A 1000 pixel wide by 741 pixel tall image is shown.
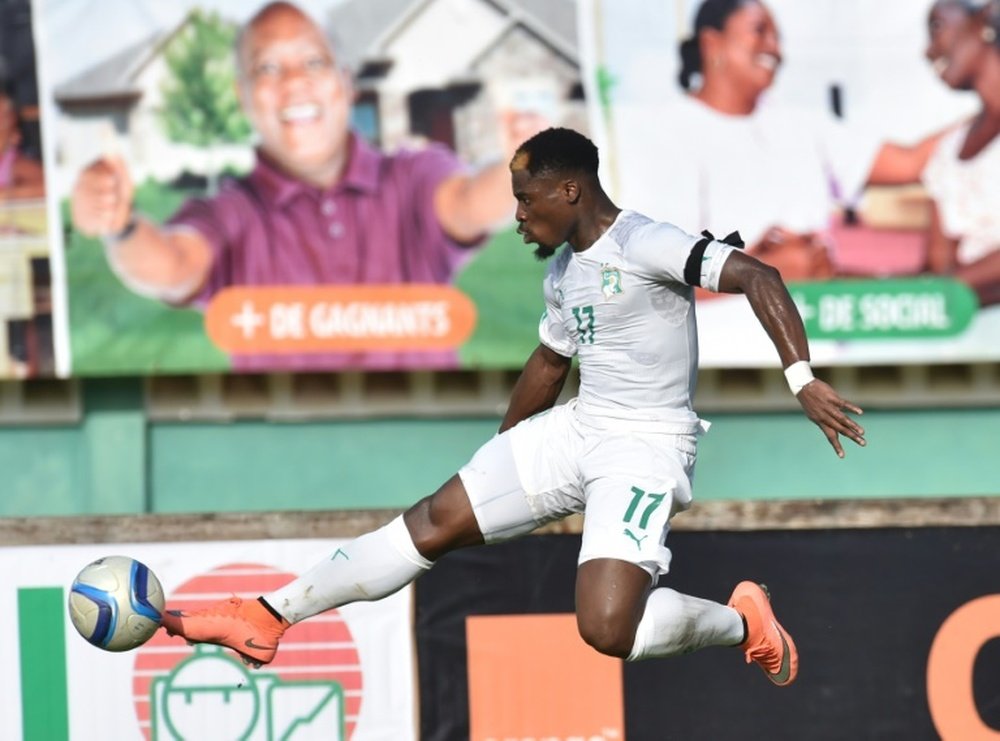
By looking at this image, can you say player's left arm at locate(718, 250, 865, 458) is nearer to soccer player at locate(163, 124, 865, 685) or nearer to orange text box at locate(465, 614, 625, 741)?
soccer player at locate(163, 124, 865, 685)

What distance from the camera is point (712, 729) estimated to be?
24.4 ft

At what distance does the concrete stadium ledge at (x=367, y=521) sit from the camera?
739 centimetres

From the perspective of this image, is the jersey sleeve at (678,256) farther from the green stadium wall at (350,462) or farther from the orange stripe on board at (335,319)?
the green stadium wall at (350,462)

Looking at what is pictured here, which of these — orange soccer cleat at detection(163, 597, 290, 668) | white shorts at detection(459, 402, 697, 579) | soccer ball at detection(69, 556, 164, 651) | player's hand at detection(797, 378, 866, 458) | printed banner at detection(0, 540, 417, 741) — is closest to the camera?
player's hand at detection(797, 378, 866, 458)

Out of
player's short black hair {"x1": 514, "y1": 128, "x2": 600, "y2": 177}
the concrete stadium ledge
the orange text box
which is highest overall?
A: player's short black hair {"x1": 514, "y1": 128, "x2": 600, "y2": 177}

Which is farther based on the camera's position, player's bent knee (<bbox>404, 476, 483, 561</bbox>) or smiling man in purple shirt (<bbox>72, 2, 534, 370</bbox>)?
smiling man in purple shirt (<bbox>72, 2, 534, 370</bbox>)

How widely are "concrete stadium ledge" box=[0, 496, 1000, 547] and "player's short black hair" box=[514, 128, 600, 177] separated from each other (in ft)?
6.01

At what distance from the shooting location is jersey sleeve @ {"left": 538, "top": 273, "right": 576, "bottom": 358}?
21.6 feet

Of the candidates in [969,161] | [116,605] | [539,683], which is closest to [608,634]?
[539,683]

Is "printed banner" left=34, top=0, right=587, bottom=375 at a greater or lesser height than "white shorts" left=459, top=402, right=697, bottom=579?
greater

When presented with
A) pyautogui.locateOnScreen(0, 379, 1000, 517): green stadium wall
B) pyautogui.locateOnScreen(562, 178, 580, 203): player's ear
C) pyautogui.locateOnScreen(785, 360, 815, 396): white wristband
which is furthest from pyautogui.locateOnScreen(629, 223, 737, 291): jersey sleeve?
pyautogui.locateOnScreen(0, 379, 1000, 517): green stadium wall

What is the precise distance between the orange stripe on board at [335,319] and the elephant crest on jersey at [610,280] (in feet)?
19.4

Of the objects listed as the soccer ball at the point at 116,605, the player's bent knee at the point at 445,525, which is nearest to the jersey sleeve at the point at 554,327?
the player's bent knee at the point at 445,525

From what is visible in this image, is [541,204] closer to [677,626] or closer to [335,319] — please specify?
[677,626]
